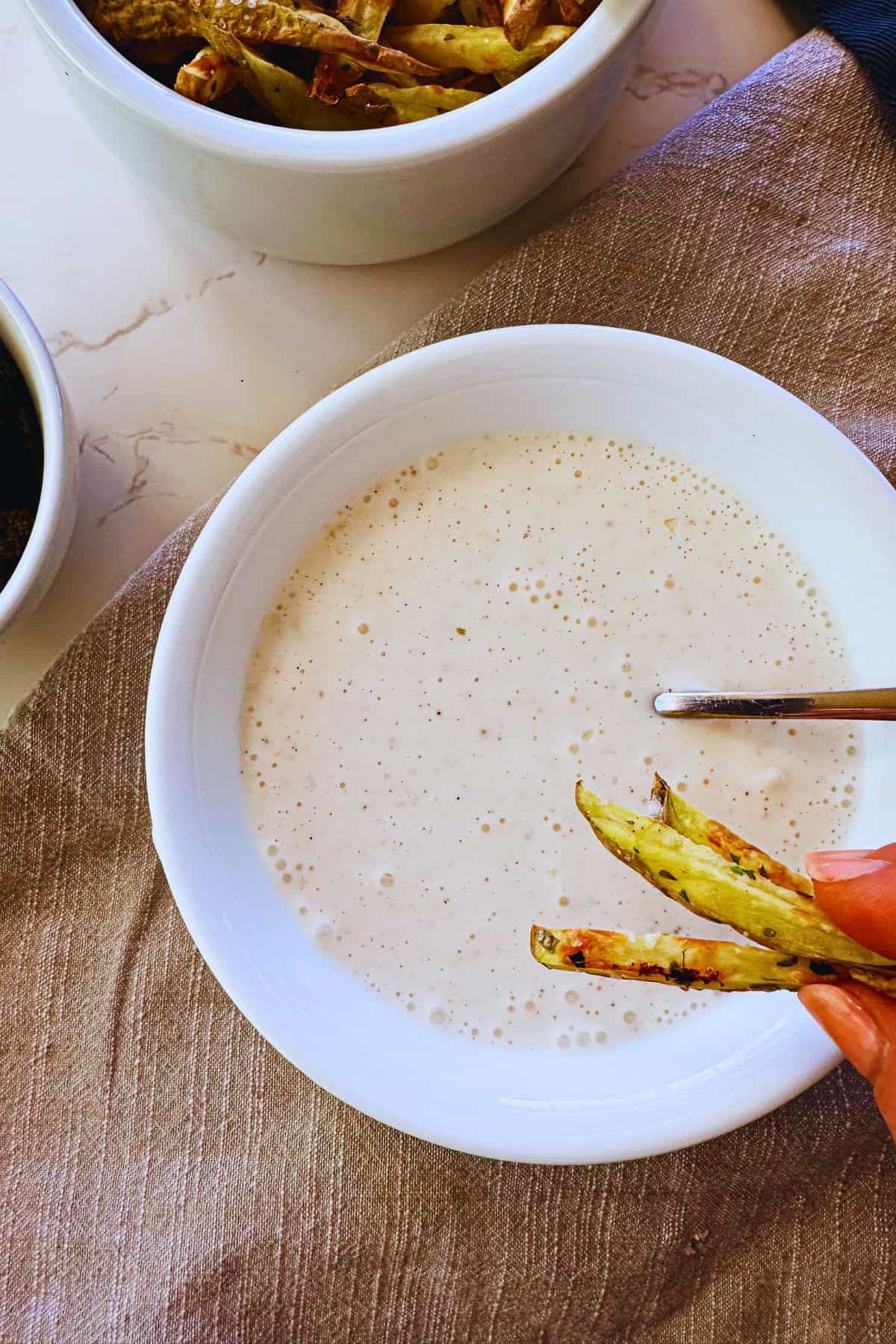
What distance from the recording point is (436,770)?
962mm

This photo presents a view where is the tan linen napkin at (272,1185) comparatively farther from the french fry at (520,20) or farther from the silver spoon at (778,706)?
the silver spoon at (778,706)

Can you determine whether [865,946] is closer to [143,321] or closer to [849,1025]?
[849,1025]

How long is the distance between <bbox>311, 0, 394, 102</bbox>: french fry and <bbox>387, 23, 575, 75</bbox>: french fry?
3 centimetres

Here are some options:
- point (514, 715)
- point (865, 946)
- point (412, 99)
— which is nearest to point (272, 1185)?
point (514, 715)

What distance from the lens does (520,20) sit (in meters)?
0.84

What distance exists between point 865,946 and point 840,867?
0.05 metres

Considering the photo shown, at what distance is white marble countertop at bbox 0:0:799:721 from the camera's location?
3.61 feet

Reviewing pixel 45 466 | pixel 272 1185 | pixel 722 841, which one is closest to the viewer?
pixel 722 841

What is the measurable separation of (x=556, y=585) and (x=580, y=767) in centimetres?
15

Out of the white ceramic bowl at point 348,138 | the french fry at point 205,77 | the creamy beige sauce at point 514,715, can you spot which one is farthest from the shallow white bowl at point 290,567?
the french fry at point 205,77

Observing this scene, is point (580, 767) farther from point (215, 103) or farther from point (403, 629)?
point (215, 103)

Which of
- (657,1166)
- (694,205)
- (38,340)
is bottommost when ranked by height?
(657,1166)

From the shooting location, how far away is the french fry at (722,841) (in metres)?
0.78

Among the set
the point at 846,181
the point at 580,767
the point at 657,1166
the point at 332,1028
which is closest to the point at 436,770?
the point at 580,767
